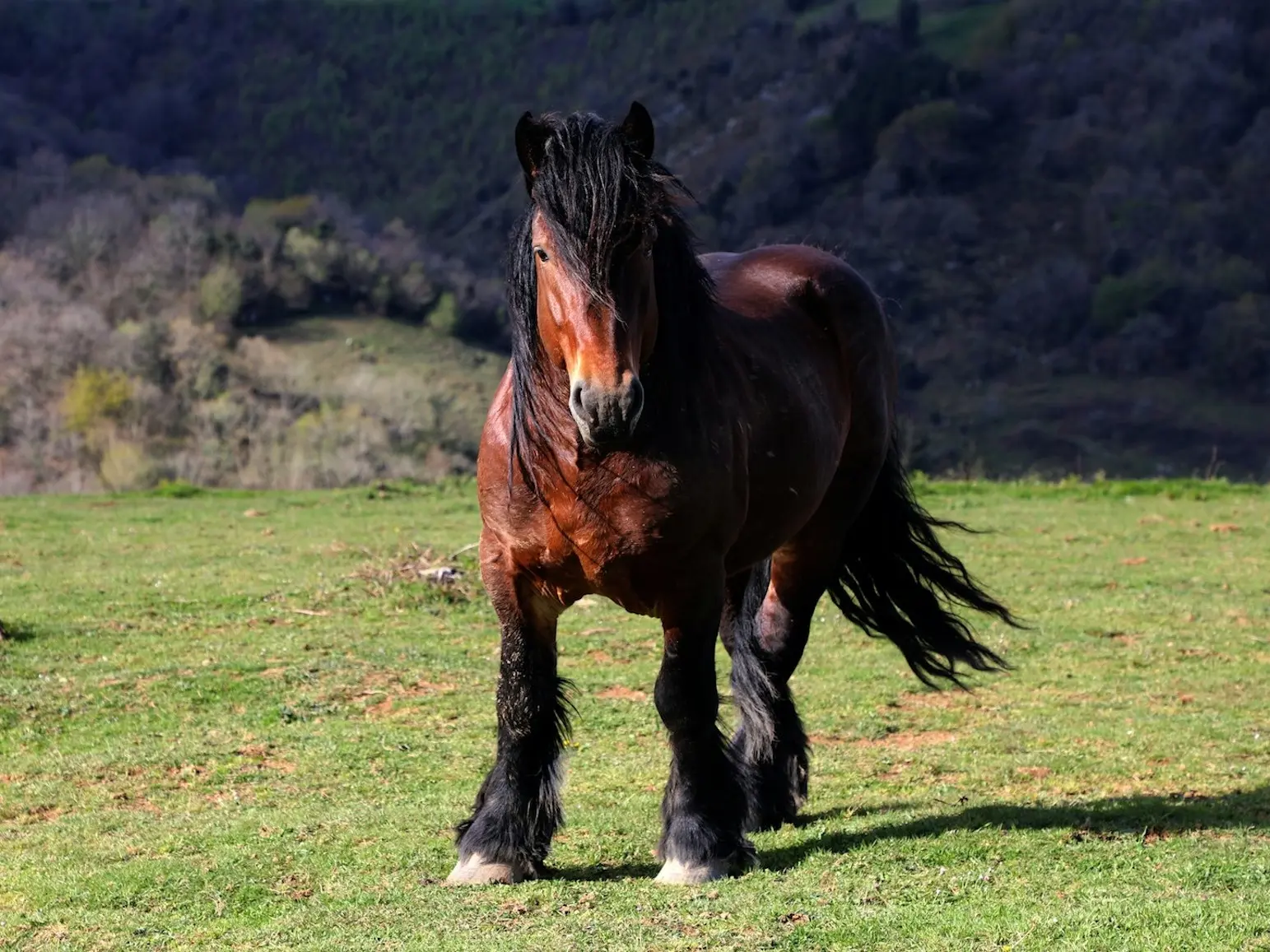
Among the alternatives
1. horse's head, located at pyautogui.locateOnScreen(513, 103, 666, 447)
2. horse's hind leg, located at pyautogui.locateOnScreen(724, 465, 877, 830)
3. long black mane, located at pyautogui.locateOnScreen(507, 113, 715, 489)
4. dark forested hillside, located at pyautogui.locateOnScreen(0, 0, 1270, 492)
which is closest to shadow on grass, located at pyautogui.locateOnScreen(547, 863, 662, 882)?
horse's hind leg, located at pyautogui.locateOnScreen(724, 465, 877, 830)

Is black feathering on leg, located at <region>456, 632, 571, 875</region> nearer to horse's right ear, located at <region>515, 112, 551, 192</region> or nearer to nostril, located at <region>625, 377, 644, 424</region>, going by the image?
nostril, located at <region>625, 377, 644, 424</region>

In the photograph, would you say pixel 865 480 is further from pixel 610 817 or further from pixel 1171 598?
pixel 1171 598

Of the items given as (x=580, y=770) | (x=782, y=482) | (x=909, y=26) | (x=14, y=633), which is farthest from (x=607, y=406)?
(x=909, y=26)

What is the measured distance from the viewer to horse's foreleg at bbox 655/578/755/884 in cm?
555

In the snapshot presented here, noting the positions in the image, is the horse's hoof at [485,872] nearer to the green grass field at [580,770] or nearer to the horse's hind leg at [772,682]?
the green grass field at [580,770]

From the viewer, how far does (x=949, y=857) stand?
5824mm

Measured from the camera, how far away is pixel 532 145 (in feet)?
17.1

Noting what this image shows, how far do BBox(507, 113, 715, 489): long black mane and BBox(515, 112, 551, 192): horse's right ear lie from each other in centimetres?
3

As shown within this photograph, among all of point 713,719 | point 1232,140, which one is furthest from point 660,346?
point 1232,140

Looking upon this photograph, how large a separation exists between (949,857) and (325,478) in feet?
89.0

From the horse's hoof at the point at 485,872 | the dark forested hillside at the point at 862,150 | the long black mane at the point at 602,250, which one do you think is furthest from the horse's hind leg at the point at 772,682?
the dark forested hillside at the point at 862,150

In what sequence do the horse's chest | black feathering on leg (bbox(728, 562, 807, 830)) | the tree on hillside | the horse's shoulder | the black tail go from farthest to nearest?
the tree on hillside
the black tail
the horse's shoulder
black feathering on leg (bbox(728, 562, 807, 830))
the horse's chest

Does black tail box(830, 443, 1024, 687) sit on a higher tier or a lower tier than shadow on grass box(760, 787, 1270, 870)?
higher

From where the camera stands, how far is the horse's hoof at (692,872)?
5.56 m
